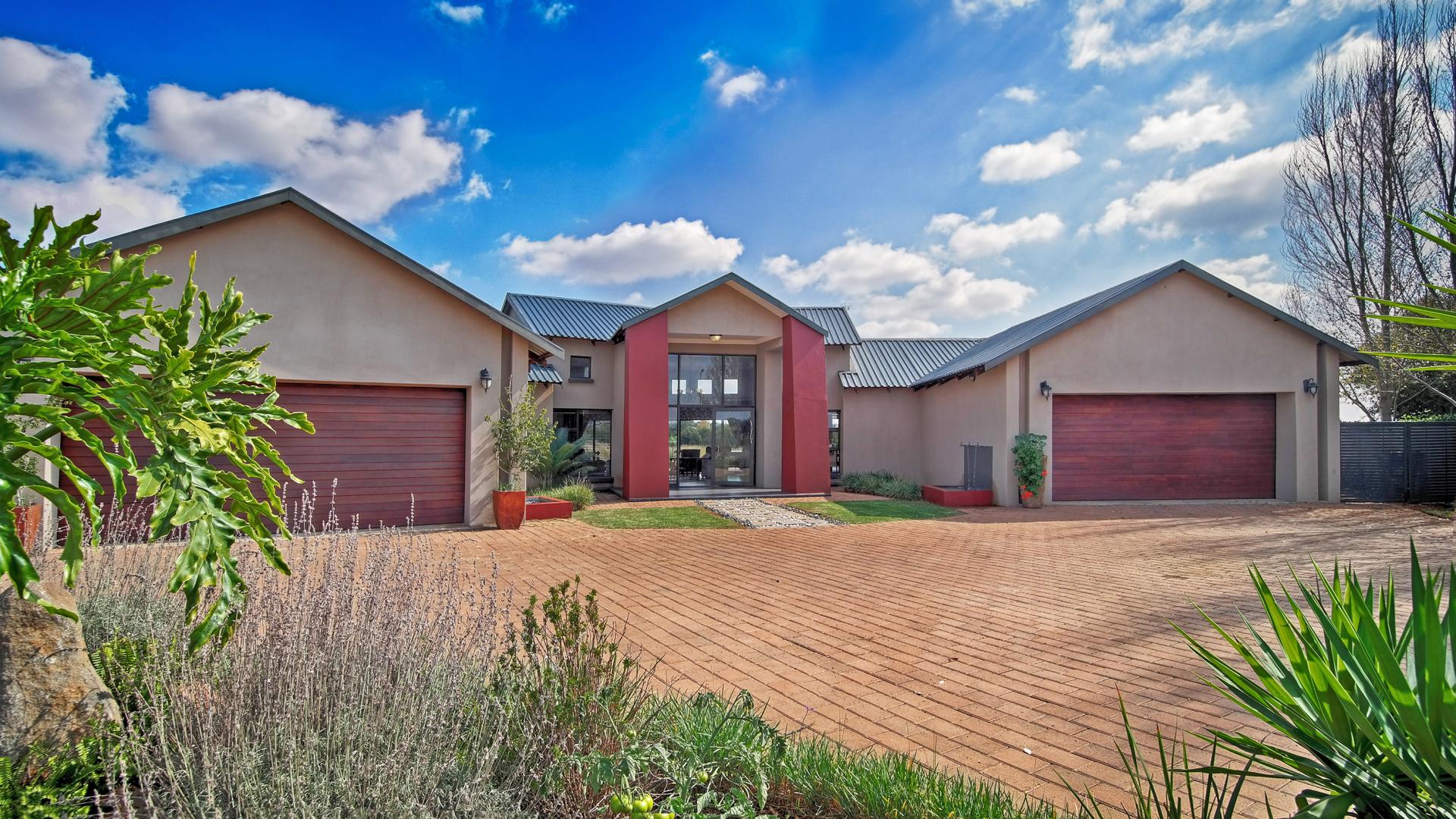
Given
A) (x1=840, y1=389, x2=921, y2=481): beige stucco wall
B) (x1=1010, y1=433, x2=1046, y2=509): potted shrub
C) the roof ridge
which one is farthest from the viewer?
the roof ridge

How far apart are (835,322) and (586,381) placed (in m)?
9.19

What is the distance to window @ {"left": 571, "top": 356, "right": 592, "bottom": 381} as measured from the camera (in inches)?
827

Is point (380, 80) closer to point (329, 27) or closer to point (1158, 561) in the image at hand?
point (329, 27)

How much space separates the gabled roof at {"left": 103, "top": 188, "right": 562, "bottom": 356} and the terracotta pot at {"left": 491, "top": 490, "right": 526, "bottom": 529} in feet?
10.1

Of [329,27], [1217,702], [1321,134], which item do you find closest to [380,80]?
[329,27]

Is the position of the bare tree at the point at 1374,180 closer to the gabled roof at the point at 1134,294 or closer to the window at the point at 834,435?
the gabled roof at the point at 1134,294

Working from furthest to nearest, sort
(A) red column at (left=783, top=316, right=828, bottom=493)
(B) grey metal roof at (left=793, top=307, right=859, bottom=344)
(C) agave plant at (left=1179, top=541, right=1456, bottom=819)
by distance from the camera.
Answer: (B) grey metal roof at (left=793, top=307, right=859, bottom=344)
(A) red column at (left=783, top=316, right=828, bottom=493)
(C) agave plant at (left=1179, top=541, right=1456, bottom=819)

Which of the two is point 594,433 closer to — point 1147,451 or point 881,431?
point 881,431

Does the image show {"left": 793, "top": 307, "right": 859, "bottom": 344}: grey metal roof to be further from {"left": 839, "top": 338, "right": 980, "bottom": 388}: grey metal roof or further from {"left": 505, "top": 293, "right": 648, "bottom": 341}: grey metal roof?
{"left": 505, "top": 293, "right": 648, "bottom": 341}: grey metal roof

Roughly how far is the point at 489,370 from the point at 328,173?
431cm

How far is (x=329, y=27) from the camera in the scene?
8156 millimetres

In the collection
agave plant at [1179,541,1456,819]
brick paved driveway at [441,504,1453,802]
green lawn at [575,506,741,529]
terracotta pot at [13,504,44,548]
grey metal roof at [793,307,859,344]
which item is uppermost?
grey metal roof at [793,307,859,344]

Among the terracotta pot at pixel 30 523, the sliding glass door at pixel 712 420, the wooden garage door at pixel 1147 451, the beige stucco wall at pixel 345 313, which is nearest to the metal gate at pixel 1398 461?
the wooden garage door at pixel 1147 451

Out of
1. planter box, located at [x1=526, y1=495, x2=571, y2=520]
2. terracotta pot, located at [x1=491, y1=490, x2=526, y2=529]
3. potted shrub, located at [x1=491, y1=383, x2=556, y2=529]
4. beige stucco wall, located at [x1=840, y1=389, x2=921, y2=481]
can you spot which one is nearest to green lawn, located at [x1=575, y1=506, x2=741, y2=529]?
planter box, located at [x1=526, y1=495, x2=571, y2=520]
